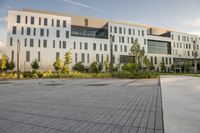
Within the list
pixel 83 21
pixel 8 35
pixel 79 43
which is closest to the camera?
pixel 8 35

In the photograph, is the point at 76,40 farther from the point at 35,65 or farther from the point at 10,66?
the point at 10,66

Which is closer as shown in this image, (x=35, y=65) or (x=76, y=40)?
(x=35, y=65)

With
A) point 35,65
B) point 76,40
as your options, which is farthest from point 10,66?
point 76,40

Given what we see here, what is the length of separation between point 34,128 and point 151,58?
6949 cm

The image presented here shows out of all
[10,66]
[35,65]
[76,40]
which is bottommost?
[10,66]

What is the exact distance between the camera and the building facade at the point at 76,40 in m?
49.1

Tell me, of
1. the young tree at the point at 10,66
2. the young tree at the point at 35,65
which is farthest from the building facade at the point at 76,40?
the young tree at the point at 10,66

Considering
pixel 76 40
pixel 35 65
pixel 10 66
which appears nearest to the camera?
pixel 10 66

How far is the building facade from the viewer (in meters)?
49.1

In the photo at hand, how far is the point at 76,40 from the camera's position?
56.4 meters

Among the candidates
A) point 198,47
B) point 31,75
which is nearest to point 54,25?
point 31,75

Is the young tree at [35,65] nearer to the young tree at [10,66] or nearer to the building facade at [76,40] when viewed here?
the building facade at [76,40]

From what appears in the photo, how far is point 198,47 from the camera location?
7981 centimetres

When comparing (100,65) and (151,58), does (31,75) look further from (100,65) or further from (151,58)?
(151,58)
